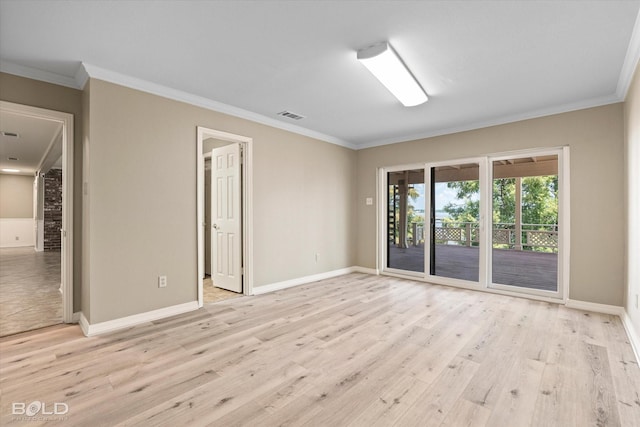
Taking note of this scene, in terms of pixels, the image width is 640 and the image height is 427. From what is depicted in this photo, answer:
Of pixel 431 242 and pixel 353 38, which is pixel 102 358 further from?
pixel 431 242

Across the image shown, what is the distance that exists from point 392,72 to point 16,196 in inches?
537

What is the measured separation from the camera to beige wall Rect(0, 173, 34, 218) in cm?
1022

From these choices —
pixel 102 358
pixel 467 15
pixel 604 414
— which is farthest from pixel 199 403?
pixel 467 15

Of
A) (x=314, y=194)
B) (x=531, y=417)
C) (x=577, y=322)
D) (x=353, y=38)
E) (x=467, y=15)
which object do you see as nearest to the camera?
(x=531, y=417)

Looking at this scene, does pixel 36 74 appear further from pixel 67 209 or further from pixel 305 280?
pixel 305 280

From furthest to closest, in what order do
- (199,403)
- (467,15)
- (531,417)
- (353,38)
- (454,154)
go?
(454,154) → (353,38) → (467,15) → (199,403) → (531,417)

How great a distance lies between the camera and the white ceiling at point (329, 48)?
6.66ft

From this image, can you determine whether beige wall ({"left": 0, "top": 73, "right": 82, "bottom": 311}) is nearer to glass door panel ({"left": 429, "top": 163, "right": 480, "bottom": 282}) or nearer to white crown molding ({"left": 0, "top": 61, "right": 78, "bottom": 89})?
white crown molding ({"left": 0, "top": 61, "right": 78, "bottom": 89})

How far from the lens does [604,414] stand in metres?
1.74

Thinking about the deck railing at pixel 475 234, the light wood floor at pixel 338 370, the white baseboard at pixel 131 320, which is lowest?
the light wood floor at pixel 338 370

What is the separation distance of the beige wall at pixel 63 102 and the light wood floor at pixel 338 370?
73 centimetres

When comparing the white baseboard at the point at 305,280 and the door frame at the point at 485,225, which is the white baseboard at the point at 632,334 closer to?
the door frame at the point at 485,225

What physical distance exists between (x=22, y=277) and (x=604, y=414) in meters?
7.85

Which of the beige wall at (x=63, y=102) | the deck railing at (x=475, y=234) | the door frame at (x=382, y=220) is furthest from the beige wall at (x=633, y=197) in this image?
the beige wall at (x=63, y=102)
